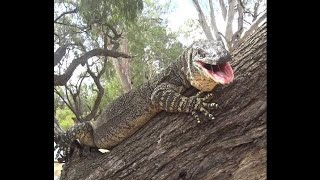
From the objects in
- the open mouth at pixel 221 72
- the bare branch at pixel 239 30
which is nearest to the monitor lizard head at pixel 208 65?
the open mouth at pixel 221 72

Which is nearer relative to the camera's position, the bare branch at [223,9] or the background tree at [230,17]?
the background tree at [230,17]

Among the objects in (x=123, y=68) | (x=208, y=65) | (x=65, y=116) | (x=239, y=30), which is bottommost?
(x=208, y=65)

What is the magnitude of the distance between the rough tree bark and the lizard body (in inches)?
1.9

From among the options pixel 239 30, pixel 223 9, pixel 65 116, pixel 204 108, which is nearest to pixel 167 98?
pixel 204 108

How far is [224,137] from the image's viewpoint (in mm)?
1230

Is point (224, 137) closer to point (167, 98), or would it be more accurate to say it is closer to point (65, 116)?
point (167, 98)

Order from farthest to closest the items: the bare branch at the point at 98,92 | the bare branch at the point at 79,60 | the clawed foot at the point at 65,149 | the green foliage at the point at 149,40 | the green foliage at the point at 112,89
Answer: the green foliage at the point at 149,40 → the green foliage at the point at 112,89 → the bare branch at the point at 98,92 → the bare branch at the point at 79,60 → the clawed foot at the point at 65,149

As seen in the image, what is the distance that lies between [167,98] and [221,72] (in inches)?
10.2

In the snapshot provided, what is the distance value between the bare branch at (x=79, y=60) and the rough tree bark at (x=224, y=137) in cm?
92

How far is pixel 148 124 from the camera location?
1489 mm

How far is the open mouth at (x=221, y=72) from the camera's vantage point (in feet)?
3.88

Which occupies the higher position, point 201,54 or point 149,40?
point 149,40

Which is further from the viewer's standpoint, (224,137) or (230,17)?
(230,17)

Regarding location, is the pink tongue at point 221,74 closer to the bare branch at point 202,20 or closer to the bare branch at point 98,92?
the bare branch at point 202,20
